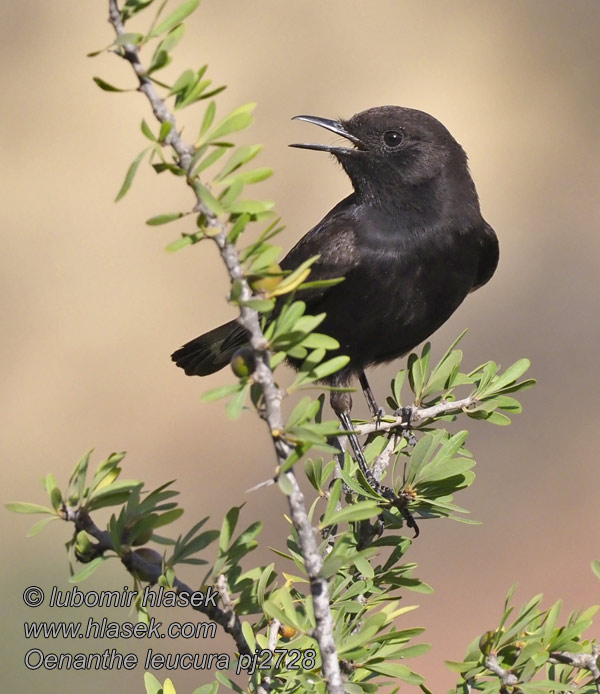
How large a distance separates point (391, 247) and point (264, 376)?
284 cm

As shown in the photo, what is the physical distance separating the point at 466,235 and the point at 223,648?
3891 mm

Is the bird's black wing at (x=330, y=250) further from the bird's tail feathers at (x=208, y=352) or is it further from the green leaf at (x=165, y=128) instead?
the green leaf at (x=165, y=128)

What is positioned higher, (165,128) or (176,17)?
(176,17)

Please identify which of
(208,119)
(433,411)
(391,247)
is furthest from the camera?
(391,247)

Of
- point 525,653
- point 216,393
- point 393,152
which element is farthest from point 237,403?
point 393,152

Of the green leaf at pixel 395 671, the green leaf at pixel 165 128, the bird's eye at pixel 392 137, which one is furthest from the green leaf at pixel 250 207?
the bird's eye at pixel 392 137

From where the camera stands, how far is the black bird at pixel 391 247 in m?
4.07

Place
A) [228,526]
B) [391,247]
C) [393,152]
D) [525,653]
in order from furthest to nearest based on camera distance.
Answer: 1. [393,152]
2. [391,247]
3. [525,653]
4. [228,526]

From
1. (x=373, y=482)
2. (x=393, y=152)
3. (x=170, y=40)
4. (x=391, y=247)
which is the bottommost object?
(x=373, y=482)

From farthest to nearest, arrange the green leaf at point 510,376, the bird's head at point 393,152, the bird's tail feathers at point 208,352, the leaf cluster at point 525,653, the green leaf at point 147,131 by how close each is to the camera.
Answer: the bird's tail feathers at point 208,352, the bird's head at point 393,152, the green leaf at point 510,376, the leaf cluster at point 525,653, the green leaf at point 147,131

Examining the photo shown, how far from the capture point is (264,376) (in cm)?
133

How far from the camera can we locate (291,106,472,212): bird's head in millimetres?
4410

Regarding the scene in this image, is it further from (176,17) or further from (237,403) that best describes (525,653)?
(176,17)

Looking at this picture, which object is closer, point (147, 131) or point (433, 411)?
point (147, 131)
